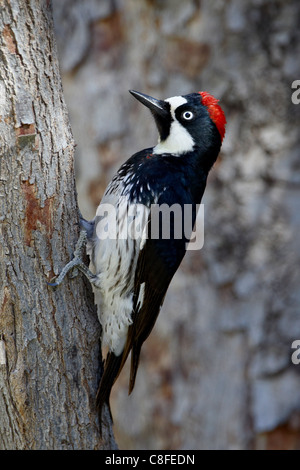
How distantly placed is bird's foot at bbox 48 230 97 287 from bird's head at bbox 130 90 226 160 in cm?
71

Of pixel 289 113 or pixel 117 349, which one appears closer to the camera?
pixel 117 349

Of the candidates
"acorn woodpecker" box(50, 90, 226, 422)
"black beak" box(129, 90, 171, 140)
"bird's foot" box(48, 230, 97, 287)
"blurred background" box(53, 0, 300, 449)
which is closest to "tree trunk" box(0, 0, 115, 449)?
"bird's foot" box(48, 230, 97, 287)

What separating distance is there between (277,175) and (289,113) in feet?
1.43

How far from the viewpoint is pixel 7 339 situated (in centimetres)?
230

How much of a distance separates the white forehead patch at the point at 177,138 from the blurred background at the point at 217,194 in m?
1.15

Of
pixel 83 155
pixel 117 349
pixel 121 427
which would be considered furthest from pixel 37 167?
pixel 121 427

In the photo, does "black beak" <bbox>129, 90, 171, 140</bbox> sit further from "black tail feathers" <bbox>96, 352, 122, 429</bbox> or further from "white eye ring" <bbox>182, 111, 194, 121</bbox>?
"black tail feathers" <bbox>96, 352, 122, 429</bbox>

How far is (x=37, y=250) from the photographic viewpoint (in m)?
2.31

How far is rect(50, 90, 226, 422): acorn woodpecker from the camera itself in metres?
2.75

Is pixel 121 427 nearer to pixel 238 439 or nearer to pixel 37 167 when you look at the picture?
pixel 238 439

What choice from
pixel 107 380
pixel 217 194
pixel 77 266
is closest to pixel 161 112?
pixel 77 266

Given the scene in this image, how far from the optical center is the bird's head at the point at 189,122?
291cm

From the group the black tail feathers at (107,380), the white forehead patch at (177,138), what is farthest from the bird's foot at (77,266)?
the white forehead patch at (177,138)
